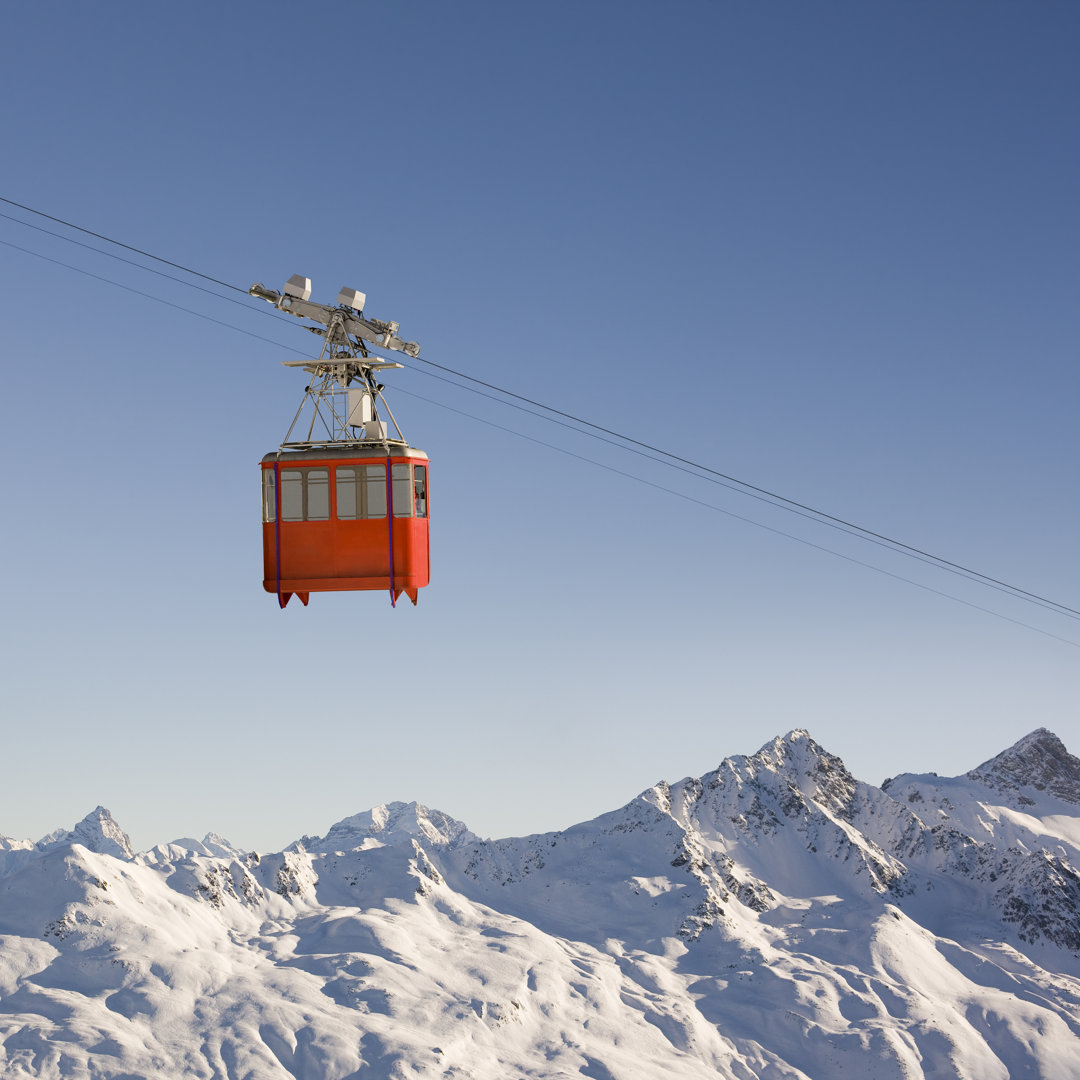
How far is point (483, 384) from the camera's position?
3659 cm

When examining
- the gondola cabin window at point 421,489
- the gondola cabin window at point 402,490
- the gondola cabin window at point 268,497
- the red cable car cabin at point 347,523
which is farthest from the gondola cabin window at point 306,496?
the gondola cabin window at point 421,489

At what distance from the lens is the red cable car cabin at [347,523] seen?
129 ft

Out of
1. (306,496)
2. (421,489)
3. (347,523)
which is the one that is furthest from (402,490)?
(306,496)

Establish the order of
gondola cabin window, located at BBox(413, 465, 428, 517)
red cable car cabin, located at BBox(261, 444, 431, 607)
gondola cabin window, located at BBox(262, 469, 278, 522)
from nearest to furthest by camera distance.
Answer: red cable car cabin, located at BBox(261, 444, 431, 607) < gondola cabin window, located at BBox(262, 469, 278, 522) < gondola cabin window, located at BBox(413, 465, 428, 517)

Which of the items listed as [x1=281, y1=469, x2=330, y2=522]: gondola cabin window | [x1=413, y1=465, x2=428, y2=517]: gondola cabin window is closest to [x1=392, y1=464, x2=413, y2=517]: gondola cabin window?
[x1=413, y1=465, x2=428, y2=517]: gondola cabin window

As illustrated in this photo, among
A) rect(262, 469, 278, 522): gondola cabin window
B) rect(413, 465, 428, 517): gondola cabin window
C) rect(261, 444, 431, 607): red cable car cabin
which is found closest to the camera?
rect(261, 444, 431, 607): red cable car cabin

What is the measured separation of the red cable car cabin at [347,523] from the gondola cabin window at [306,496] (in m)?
0.03

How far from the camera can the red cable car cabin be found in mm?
39188

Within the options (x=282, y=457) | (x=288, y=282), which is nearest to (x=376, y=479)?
(x=282, y=457)

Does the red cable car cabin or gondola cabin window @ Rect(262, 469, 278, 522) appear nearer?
the red cable car cabin

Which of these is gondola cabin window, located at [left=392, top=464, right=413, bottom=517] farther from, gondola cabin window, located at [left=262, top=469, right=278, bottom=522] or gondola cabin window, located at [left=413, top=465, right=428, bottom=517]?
gondola cabin window, located at [left=262, top=469, right=278, bottom=522]

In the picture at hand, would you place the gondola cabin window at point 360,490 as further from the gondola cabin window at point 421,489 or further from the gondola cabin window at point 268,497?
the gondola cabin window at point 268,497

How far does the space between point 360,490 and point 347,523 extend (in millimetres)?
1090

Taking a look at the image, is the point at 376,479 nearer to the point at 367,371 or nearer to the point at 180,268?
the point at 367,371
